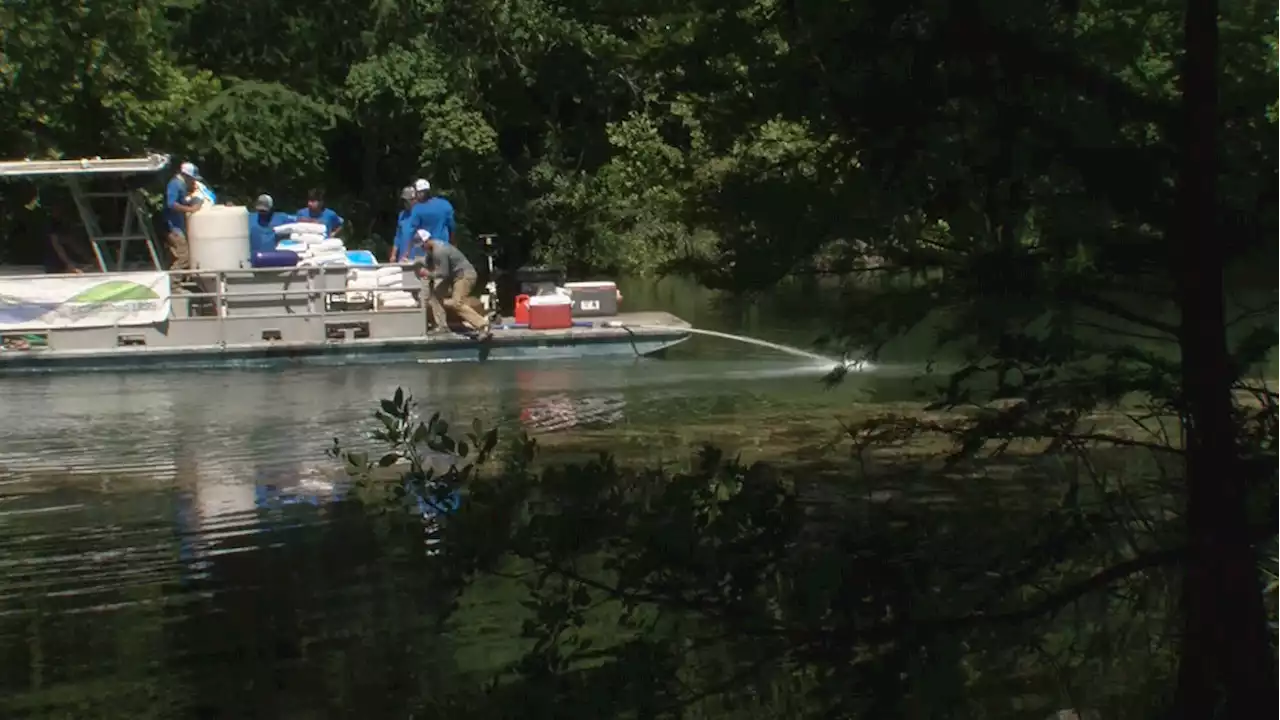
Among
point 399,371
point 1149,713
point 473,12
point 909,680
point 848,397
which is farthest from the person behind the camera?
point 473,12

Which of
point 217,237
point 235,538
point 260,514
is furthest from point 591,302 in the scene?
point 235,538

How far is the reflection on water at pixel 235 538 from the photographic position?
798 cm

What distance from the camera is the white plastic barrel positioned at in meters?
21.1

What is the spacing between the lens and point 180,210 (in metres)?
21.5

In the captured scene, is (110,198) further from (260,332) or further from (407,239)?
(407,239)

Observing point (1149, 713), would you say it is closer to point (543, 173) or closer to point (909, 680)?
point (909, 680)

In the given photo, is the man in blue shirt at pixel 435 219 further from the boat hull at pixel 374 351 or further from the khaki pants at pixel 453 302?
the boat hull at pixel 374 351

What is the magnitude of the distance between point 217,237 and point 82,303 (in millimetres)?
1846

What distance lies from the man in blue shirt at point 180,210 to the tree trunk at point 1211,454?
58.5 feet

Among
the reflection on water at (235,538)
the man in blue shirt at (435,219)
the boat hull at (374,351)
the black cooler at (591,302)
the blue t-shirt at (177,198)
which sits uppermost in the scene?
the blue t-shirt at (177,198)

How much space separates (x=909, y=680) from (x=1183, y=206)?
1600 millimetres

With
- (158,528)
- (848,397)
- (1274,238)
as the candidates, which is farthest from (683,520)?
(848,397)

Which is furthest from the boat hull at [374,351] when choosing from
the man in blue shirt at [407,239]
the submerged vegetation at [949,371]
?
the submerged vegetation at [949,371]

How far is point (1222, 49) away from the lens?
5418 mm
